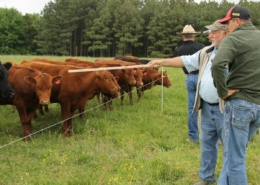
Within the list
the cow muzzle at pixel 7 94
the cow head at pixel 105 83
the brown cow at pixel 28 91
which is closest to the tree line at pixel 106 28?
the cow head at pixel 105 83

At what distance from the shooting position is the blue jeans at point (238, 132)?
338 cm

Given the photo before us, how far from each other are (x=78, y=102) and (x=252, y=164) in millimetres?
4498

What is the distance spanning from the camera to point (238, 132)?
3441mm

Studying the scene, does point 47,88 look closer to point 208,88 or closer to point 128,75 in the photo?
point 208,88

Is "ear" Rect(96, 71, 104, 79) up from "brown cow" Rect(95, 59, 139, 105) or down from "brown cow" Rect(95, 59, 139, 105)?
up

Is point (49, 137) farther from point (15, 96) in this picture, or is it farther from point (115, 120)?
point (115, 120)

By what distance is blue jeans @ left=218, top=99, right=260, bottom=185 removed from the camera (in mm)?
3385

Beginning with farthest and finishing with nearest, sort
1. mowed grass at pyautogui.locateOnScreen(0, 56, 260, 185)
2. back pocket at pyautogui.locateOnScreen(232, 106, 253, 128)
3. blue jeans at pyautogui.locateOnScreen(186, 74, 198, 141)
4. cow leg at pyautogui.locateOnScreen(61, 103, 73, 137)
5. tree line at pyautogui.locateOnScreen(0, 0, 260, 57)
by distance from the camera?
1. tree line at pyautogui.locateOnScreen(0, 0, 260, 57)
2. cow leg at pyautogui.locateOnScreen(61, 103, 73, 137)
3. blue jeans at pyautogui.locateOnScreen(186, 74, 198, 141)
4. mowed grass at pyautogui.locateOnScreen(0, 56, 260, 185)
5. back pocket at pyautogui.locateOnScreen(232, 106, 253, 128)

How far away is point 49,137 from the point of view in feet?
22.7

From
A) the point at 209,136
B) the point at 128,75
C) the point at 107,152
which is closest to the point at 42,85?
the point at 107,152

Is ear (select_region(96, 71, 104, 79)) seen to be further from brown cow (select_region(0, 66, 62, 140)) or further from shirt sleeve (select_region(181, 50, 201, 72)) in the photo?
shirt sleeve (select_region(181, 50, 201, 72))

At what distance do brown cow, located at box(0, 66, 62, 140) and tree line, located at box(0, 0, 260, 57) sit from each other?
1834 inches


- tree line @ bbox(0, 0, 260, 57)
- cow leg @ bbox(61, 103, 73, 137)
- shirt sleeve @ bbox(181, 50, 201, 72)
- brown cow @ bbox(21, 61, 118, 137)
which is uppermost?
tree line @ bbox(0, 0, 260, 57)

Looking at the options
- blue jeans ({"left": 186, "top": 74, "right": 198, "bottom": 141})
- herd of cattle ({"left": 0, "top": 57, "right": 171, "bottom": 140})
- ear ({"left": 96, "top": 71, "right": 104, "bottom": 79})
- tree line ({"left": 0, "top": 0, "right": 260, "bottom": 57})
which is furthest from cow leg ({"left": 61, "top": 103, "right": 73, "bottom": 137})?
tree line ({"left": 0, "top": 0, "right": 260, "bottom": 57})
